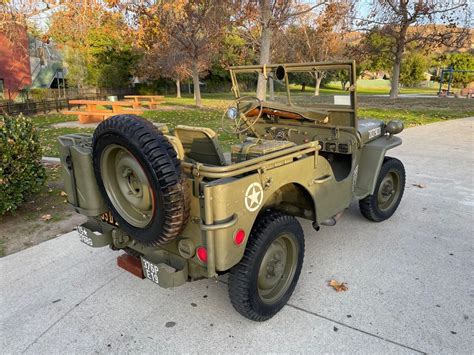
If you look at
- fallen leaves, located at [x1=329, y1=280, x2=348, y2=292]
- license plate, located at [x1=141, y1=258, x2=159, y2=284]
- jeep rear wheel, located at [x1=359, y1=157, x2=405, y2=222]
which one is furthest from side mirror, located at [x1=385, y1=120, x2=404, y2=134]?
Result: license plate, located at [x1=141, y1=258, x2=159, y2=284]

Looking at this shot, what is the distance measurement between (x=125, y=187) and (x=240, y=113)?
5.48ft

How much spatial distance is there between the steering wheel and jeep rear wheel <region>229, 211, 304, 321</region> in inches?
51.8

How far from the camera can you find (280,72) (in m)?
3.66

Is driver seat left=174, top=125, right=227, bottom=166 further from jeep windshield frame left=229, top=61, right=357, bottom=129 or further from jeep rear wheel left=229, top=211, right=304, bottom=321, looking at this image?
jeep windshield frame left=229, top=61, right=357, bottom=129

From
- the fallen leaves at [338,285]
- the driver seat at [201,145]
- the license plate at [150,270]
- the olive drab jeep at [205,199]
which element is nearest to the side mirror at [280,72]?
the olive drab jeep at [205,199]

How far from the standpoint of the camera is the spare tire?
81.9 inches

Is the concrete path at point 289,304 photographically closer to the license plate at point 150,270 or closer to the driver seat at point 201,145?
the license plate at point 150,270

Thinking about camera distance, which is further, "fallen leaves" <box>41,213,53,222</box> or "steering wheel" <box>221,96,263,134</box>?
"fallen leaves" <box>41,213,53,222</box>

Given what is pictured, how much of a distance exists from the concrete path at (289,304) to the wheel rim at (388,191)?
338 millimetres

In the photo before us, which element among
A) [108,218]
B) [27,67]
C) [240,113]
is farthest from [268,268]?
[27,67]

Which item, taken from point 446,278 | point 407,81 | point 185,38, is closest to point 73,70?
point 185,38

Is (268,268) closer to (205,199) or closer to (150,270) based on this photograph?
(150,270)

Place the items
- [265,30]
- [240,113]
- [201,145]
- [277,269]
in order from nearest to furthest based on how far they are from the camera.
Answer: [201,145] → [277,269] → [240,113] → [265,30]

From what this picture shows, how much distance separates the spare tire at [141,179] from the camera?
2.08m
